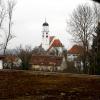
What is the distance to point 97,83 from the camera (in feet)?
6.68

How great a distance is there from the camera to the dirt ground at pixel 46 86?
1832 mm

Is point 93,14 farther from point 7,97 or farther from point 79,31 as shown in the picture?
point 7,97

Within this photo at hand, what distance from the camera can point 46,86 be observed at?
75.0 inches

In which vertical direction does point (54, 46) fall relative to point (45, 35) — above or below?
below

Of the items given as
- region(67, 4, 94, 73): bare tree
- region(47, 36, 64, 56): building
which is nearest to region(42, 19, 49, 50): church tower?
region(47, 36, 64, 56): building

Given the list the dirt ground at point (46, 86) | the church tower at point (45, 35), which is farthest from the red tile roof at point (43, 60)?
the dirt ground at point (46, 86)

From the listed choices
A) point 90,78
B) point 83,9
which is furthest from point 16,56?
point 90,78

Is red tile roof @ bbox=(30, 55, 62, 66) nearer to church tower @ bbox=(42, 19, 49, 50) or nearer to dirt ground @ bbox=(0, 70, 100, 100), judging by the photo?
church tower @ bbox=(42, 19, 49, 50)

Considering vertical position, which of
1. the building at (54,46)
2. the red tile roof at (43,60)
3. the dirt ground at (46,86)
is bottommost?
the dirt ground at (46,86)

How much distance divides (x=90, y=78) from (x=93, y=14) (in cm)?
4799

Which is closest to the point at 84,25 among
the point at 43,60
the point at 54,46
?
the point at 43,60

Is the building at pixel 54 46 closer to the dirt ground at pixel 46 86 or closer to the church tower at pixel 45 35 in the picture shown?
the church tower at pixel 45 35

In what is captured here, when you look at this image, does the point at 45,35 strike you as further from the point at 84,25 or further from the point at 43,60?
the point at 84,25

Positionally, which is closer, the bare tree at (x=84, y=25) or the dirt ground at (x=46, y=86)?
the dirt ground at (x=46, y=86)
